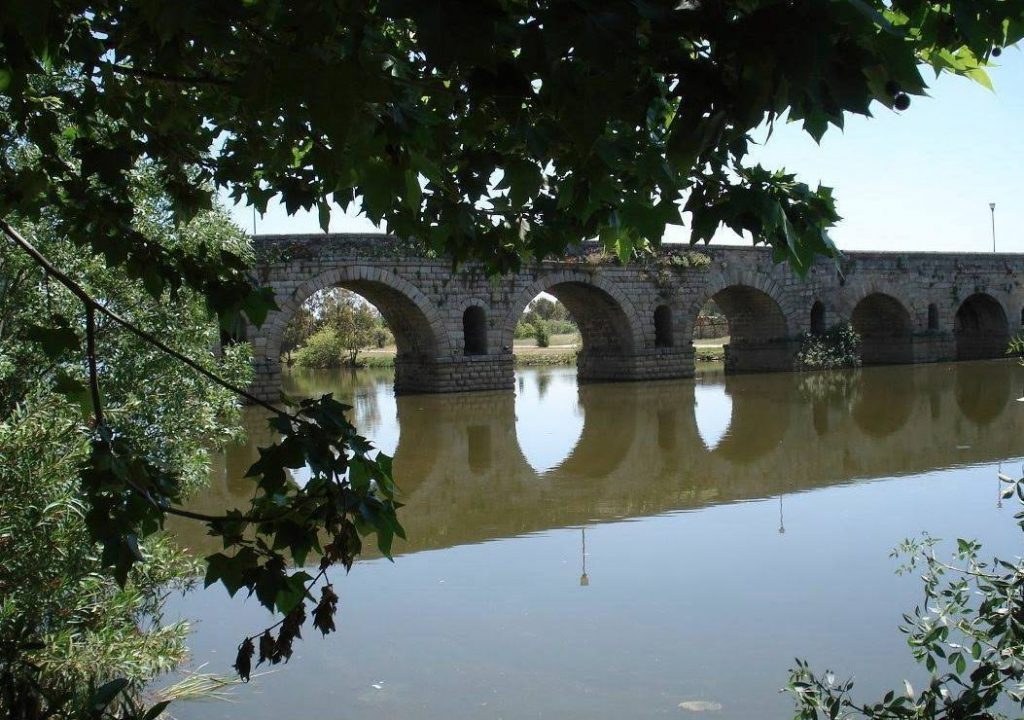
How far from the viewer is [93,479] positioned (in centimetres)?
187

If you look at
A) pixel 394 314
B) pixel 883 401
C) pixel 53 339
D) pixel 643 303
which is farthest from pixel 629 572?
pixel 643 303

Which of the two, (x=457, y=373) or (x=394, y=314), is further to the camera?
(x=394, y=314)

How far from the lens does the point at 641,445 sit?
11305 mm

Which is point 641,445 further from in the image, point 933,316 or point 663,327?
point 933,316

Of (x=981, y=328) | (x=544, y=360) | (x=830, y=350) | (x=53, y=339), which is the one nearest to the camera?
(x=53, y=339)

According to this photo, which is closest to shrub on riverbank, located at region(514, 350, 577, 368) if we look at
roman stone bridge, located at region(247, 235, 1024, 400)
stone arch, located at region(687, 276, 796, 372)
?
stone arch, located at region(687, 276, 796, 372)

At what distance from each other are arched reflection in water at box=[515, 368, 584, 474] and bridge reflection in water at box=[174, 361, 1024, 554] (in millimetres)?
41

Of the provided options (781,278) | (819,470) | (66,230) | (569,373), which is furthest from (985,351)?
(66,230)

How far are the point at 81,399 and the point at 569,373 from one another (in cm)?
2591

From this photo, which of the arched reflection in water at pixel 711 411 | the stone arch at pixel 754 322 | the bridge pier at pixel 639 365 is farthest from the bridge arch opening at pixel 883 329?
the arched reflection in water at pixel 711 411

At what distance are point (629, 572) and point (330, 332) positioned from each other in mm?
30608

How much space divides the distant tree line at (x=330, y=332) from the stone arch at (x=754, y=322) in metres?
15.2

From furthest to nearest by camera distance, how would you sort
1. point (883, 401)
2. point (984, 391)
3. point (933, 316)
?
point (933, 316) < point (984, 391) < point (883, 401)

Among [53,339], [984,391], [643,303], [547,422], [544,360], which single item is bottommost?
[547,422]
